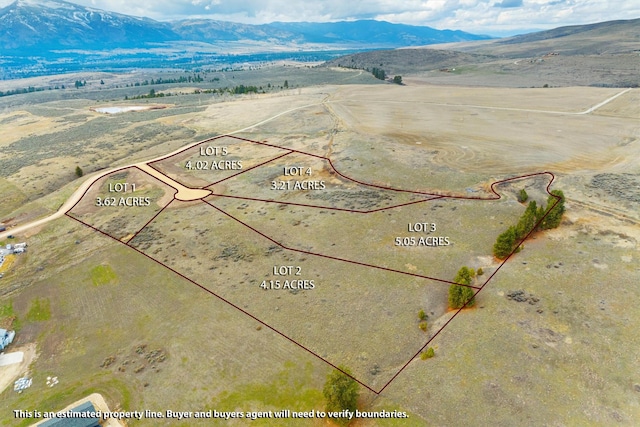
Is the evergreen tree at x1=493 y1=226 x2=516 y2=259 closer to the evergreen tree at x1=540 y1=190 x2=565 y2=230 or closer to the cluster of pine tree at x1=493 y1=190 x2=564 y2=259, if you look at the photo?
the cluster of pine tree at x1=493 y1=190 x2=564 y2=259

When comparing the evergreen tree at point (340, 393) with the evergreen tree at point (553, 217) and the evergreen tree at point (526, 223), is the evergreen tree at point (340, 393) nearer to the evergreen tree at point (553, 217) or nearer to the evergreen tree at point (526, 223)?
the evergreen tree at point (526, 223)

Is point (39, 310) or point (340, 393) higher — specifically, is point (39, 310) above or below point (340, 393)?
below

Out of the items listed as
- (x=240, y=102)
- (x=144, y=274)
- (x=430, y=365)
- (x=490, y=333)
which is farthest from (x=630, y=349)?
(x=240, y=102)

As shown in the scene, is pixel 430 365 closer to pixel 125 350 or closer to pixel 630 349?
pixel 630 349

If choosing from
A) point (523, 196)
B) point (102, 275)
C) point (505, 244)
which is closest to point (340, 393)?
point (505, 244)

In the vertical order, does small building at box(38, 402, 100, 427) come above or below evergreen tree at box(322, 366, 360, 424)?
below

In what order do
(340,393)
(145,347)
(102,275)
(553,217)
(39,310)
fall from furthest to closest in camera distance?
1. (553,217)
2. (102,275)
3. (39,310)
4. (145,347)
5. (340,393)

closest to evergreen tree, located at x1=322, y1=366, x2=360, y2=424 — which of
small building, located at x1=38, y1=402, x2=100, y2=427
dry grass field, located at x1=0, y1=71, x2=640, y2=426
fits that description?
dry grass field, located at x1=0, y1=71, x2=640, y2=426

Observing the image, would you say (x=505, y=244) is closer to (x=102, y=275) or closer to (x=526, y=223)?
(x=526, y=223)

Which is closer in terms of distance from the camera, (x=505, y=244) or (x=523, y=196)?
(x=505, y=244)
